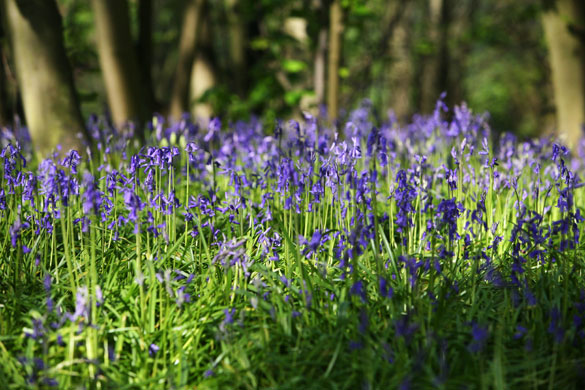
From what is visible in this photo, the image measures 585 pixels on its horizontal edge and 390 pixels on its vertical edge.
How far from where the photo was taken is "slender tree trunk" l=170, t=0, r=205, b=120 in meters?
8.95

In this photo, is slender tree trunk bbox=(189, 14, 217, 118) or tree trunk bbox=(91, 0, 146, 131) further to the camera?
slender tree trunk bbox=(189, 14, 217, 118)

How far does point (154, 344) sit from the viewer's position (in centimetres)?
249

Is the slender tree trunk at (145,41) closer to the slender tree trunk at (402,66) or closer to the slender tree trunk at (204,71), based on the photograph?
the slender tree trunk at (204,71)

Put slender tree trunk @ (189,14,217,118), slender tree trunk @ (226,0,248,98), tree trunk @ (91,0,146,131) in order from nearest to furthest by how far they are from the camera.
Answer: tree trunk @ (91,0,146,131) → slender tree trunk @ (189,14,217,118) → slender tree trunk @ (226,0,248,98)

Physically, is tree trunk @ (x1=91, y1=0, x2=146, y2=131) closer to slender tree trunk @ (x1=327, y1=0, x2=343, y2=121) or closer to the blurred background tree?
the blurred background tree

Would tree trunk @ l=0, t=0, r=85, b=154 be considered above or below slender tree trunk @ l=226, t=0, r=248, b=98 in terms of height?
below

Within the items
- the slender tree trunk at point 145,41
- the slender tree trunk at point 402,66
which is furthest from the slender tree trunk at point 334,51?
the slender tree trunk at point 402,66

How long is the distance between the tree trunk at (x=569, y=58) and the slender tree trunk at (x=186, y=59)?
5414 millimetres

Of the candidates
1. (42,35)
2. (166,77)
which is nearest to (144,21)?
(42,35)

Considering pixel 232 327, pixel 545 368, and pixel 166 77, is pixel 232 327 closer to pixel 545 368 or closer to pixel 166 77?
pixel 545 368

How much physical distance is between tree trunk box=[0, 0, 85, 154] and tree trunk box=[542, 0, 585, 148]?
20.5 ft

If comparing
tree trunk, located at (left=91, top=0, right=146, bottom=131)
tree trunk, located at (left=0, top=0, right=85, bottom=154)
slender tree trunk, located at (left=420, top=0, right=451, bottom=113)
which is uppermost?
slender tree trunk, located at (left=420, top=0, right=451, bottom=113)

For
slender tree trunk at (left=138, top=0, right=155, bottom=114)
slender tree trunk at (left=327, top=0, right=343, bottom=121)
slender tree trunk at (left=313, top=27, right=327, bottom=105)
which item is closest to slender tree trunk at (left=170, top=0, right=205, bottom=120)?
slender tree trunk at (left=138, top=0, right=155, bottom=114)

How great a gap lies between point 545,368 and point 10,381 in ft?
7.62
